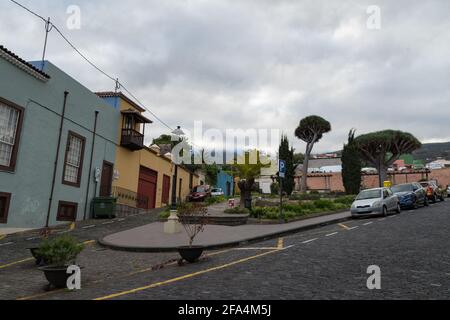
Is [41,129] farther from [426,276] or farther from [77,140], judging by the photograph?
[426,276]

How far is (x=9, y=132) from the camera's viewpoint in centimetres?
1462

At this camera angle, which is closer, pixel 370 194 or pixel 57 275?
pixel 57 275

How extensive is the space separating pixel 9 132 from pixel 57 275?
32.7 ft

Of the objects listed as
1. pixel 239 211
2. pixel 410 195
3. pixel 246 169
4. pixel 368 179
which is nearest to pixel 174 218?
pixel 239 211

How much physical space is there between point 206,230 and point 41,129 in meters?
8.94

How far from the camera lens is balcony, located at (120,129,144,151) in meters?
23.8

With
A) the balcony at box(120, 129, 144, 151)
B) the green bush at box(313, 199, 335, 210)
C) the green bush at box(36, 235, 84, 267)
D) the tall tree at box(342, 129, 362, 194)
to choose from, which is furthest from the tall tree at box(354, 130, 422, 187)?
the green bush at box(36, 235, 84, 267)

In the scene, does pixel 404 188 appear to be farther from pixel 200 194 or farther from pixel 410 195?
pixel 200 194

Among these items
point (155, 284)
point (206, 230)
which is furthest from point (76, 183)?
point (155, 284)

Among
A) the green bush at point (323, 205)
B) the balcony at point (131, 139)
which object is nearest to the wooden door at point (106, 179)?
the balcony at point (131, 139)

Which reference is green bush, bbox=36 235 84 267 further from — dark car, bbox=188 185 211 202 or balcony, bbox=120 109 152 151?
dark car, bbox=188 185 211 202

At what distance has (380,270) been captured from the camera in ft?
24.0

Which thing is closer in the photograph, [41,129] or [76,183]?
[41,129]

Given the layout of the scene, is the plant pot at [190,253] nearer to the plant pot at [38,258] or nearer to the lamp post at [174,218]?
the plant pot at [38,258]
